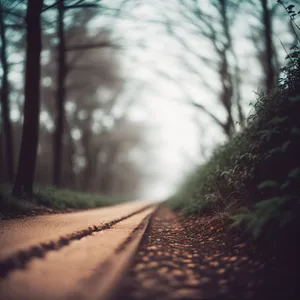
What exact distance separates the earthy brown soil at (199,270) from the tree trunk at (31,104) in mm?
4336

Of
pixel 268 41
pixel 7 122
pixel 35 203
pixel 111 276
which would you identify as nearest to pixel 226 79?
pixel 268 41

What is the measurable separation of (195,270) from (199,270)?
0.12 feet

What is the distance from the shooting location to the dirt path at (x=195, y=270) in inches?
67.2

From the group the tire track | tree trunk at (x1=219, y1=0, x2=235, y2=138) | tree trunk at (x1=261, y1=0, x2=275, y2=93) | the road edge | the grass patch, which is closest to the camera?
the road edge

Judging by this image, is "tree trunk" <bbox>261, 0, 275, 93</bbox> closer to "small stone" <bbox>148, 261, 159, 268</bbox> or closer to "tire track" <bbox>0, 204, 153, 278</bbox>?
"small stone" <bbox>148, 261, 159, 268</bbox>

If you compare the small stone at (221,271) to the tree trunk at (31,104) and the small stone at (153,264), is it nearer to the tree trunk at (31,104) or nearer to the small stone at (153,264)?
the small stone at (153,264)

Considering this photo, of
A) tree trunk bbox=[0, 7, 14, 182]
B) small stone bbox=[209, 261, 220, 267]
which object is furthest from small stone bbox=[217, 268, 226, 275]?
tree trunk bbox=[0, 7, 14, 182]

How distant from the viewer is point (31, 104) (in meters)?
6.30

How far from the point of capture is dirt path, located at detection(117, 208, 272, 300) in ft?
5.60

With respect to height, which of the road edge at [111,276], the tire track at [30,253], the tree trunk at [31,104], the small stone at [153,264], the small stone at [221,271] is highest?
the tree trunk at [31,104]

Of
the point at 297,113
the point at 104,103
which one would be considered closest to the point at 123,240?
the point at 297,113

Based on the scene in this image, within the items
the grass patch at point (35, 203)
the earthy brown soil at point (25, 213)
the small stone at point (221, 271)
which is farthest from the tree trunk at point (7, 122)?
the small stone at point (221, 271)

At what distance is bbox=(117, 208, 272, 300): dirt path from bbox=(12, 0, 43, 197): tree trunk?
14.1ft

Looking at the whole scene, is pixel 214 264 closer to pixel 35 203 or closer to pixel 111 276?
pixel 111 276
